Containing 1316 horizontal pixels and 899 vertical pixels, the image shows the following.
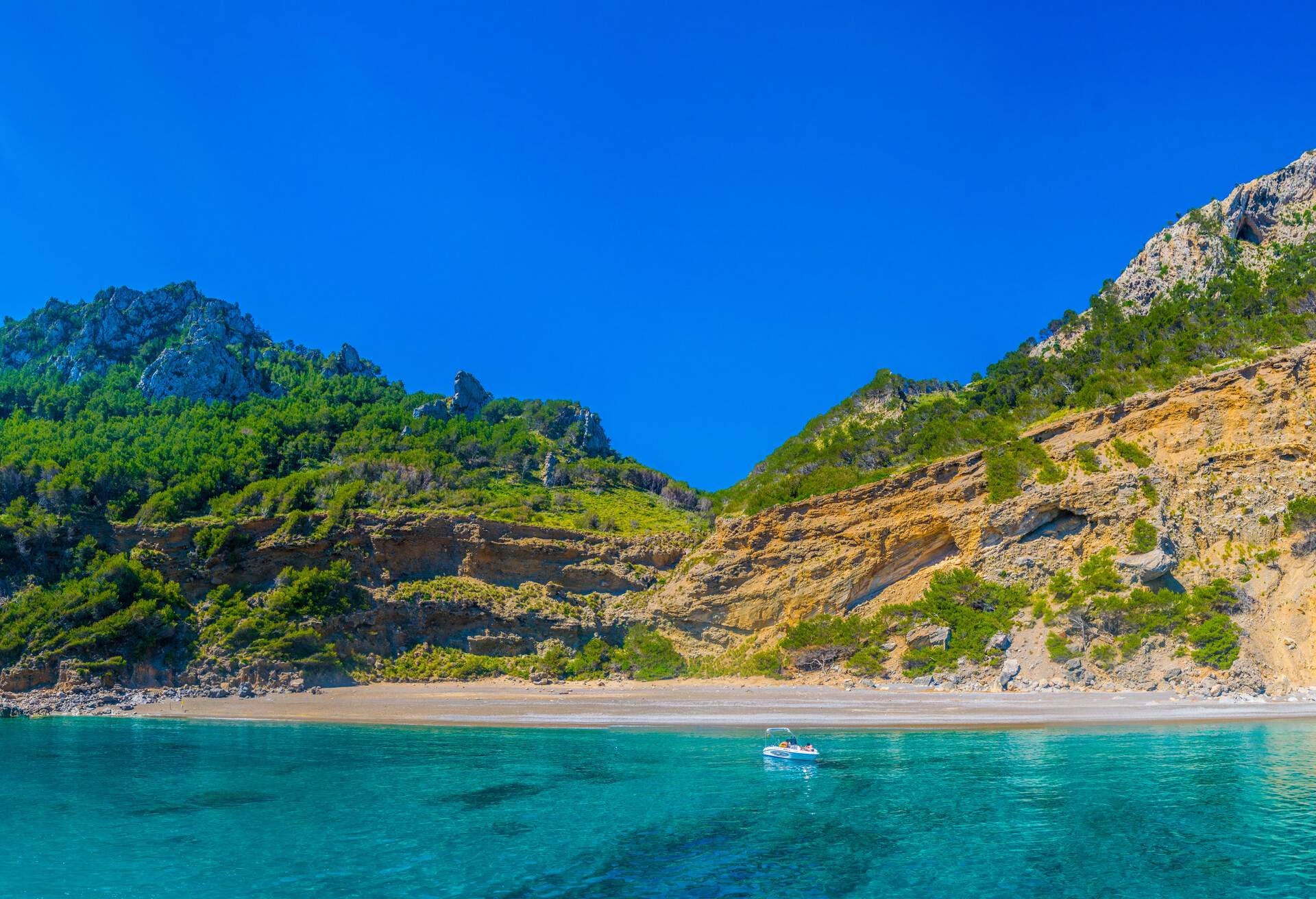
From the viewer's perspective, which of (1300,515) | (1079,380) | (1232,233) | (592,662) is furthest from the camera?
(1232,233)

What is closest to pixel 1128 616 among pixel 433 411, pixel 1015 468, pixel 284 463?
pixel 1015 468

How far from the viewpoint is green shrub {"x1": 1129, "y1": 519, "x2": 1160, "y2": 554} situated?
37312 mm

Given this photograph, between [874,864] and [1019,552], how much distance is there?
31.8 m

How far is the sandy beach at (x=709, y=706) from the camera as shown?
3069 centimetres

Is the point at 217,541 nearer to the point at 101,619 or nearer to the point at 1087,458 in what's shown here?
the point at 101,619

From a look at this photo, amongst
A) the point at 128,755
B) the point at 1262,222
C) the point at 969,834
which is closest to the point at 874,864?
the point at 969,834

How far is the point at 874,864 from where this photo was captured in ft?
48.1

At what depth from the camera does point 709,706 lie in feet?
124

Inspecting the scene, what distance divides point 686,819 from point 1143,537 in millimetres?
29566

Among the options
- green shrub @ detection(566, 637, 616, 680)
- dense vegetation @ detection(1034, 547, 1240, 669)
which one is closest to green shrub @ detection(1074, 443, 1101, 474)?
dense vegetation @ detection(1034, 547, 1240, 669)

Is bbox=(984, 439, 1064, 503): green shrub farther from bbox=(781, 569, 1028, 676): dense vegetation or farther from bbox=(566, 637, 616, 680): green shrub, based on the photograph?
bbox=(566, 637, 616, 680): green shrub

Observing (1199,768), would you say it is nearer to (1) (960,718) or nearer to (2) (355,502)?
(1) (960,718)

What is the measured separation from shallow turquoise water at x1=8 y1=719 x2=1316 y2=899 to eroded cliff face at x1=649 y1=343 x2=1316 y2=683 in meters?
11.1

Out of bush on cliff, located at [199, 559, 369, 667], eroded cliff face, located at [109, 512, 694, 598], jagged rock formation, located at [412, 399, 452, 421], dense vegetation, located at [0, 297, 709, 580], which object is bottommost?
bush on cliff, located at [199, 559, 369, 667]
